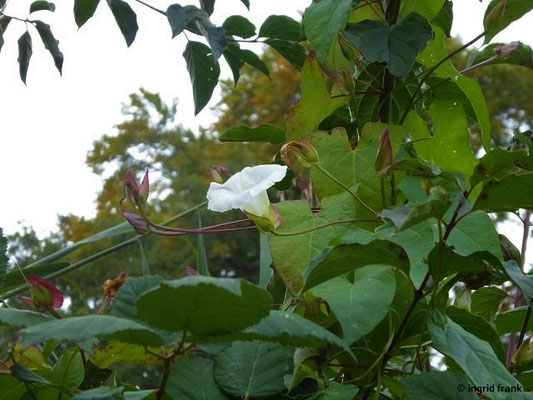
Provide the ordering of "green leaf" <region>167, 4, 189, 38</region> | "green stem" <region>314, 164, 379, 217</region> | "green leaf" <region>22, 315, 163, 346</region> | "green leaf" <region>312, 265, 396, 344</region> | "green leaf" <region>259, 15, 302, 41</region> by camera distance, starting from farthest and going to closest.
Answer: "green leaf" <region>259, 15, 302, 41</region>, "green leaf" <region>167, 4, 189, 38</region>, "green stem" <region>314, 164, 379, 217</region>, "green leaf" <region>312, 265, 396, 344</region>, "green leaf" <region>22, 315, 163, 346</region>

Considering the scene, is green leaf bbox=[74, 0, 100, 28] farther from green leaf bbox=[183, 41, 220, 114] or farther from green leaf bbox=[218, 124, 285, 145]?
green leaf bbox=[218, 124, 285, 145]

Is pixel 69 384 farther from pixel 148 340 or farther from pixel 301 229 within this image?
pixel 301 229

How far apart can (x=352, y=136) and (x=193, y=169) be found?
8.53 metres

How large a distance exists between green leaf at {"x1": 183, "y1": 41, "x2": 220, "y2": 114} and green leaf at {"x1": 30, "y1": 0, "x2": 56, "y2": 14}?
0.21 metres

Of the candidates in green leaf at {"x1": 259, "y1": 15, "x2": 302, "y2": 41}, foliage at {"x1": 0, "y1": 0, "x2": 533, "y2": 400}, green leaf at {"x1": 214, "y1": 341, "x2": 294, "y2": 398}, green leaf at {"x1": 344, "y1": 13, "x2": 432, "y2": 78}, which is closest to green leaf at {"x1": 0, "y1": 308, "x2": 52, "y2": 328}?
foliage at {"x1": 0, "y1": 0, "x2": 533, "y2": 400}

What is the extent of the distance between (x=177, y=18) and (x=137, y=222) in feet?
0.89

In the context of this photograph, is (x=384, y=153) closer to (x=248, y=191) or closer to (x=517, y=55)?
(x=248, y=191)

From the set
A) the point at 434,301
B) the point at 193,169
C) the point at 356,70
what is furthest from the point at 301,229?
the point at 193,169

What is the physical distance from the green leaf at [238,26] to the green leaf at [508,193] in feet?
1.81

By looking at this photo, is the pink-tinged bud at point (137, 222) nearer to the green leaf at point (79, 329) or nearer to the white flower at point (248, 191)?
the white flower at point (248, 191)

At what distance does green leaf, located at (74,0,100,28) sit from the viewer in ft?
2.78

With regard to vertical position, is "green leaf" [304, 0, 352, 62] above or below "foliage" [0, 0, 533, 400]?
above

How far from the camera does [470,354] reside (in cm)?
45

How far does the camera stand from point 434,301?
47 centimetres
